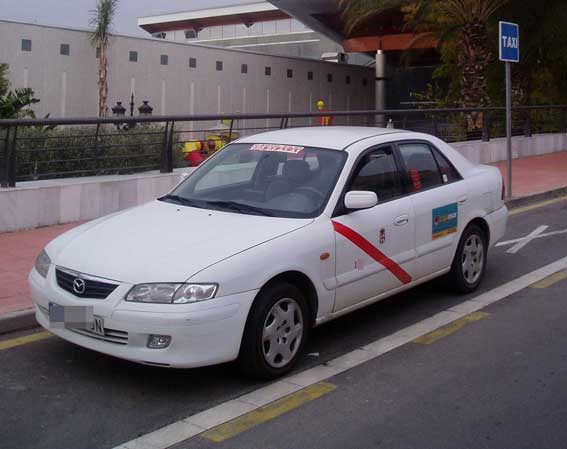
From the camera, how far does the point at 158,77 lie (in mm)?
23672

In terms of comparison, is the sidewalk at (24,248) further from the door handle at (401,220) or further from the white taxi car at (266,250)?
the door handle at (401,220)

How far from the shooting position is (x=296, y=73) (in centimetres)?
2897

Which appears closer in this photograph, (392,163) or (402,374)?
(402,374)

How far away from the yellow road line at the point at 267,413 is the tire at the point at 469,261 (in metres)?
2.41

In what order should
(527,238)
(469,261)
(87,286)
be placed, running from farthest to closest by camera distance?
(527,238) → (469,261) → (87,286)

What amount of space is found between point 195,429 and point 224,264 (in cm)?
99

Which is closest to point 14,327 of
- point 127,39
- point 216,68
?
point 127,39

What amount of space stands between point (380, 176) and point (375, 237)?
0.61 metres

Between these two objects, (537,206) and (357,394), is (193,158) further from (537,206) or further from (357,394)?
(357,394)

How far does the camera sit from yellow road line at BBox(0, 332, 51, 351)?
6.05 m

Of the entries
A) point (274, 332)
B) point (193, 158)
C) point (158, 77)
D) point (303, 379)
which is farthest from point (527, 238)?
point (158, 77)

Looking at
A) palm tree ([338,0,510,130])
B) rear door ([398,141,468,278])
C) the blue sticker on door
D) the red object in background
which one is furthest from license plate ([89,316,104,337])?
palm tree ([338,0,510,130])

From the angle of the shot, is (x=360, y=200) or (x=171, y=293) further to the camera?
(x=360, y=200)

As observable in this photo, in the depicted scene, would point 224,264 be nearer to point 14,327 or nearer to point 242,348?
point 242,348
